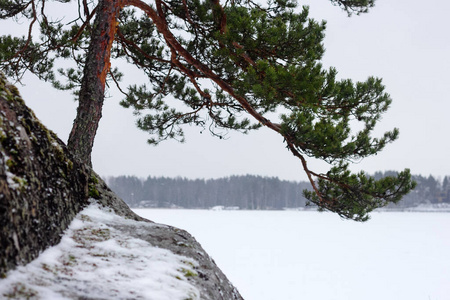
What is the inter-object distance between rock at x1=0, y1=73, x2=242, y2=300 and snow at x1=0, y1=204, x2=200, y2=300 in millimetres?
75

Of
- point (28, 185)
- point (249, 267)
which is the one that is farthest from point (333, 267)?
point (28, 185)

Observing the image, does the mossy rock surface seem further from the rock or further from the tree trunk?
the tree trunk

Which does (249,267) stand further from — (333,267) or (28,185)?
(28,185)

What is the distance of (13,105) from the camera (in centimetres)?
213

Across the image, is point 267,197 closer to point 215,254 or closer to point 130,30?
point 215,254

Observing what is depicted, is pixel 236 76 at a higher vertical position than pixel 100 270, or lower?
higher

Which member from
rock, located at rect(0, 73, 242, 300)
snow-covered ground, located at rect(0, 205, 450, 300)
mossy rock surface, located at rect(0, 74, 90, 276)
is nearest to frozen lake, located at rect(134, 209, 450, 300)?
snow-covered ground, located at rect(0, 205, 450, 300)

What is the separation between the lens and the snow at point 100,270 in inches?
61.8

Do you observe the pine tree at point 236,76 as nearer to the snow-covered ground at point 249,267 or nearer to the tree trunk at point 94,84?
the tree trunk at point 94,84

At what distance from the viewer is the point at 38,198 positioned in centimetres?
196

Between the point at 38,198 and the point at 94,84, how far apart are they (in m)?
3.11

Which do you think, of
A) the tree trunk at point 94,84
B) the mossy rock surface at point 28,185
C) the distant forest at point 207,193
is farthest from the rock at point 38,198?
the distant forest at point 207,193

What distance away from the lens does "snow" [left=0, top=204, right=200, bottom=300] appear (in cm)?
157

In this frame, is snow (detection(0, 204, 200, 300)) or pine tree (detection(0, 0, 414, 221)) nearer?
snow (detection(0, 204, 200, 300))
